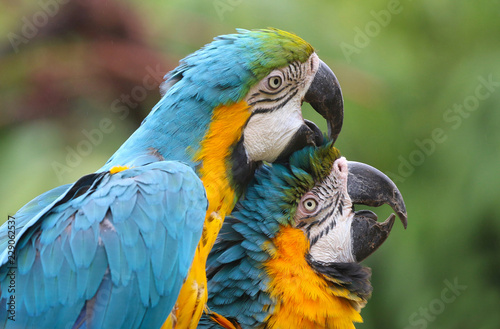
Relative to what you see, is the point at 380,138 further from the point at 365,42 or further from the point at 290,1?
the point at 290,1

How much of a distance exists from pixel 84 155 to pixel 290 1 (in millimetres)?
1840

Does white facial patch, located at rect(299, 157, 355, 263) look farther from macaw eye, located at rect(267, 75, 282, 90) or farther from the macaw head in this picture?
macaw eye, located at rect(267, 75, 282, 90)

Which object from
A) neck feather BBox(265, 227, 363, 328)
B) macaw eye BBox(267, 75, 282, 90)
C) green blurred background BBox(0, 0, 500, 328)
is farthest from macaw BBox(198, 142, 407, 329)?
green blurred background BBox(0, 0, 500, 328)

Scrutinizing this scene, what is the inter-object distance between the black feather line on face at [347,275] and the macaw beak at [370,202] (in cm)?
8

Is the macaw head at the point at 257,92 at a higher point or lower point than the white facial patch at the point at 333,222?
higher

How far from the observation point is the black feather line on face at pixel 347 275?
6.63 feet

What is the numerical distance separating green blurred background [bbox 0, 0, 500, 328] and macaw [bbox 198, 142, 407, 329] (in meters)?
1.49

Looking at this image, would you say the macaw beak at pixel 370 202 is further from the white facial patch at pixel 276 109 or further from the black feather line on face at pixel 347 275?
the white facial patch at pixel 276 109

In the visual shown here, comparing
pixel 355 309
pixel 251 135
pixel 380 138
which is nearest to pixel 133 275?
pixel 251 135

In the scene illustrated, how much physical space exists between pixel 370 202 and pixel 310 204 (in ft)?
0.76

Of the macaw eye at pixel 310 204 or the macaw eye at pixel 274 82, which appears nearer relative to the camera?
the macaw eye at pixel 274 82

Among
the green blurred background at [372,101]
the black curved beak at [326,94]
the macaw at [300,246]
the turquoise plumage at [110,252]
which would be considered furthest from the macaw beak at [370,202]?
the green blurred background at [372,101]

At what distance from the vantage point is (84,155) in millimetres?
3338

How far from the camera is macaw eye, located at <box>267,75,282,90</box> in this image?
1952 millimetres
